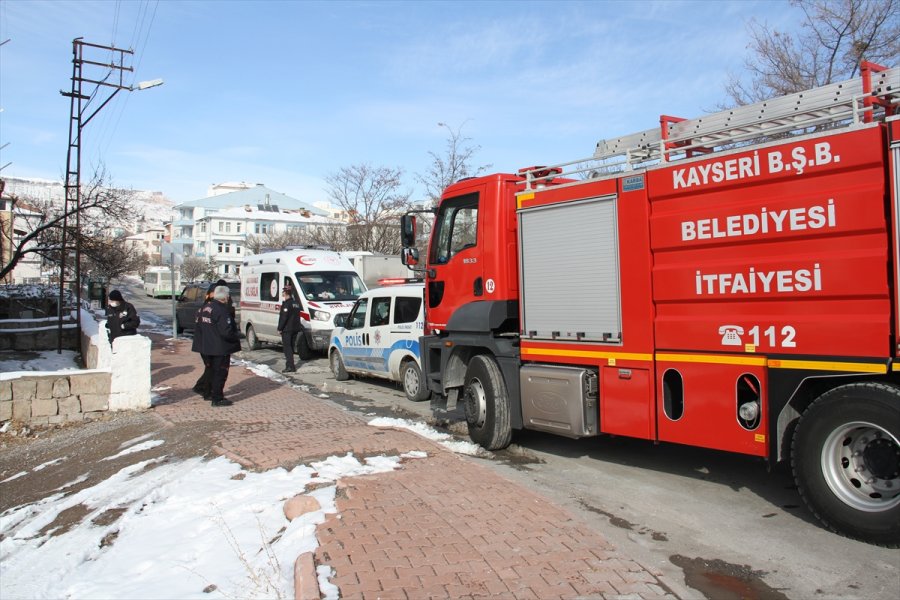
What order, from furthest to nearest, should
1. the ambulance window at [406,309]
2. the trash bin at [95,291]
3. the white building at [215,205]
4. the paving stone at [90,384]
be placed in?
the white building at [215,205], the trash bin at [95,291], the ambulance window at [406,309], the paving stone at [90,384]

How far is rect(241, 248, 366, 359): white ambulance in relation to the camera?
1543cm

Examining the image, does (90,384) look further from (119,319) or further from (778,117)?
(778,117)

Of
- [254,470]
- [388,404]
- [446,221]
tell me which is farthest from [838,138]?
[388,404]

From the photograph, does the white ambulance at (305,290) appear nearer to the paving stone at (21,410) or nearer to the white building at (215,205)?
the paving stone at (21,410)

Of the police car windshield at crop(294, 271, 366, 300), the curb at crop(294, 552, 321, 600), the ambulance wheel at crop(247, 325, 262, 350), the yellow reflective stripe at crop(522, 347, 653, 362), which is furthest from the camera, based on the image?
the ambulance wheel at crop(247, 325, 262, 350)

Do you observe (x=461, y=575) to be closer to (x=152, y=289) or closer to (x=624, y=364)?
(x=624, y=364)

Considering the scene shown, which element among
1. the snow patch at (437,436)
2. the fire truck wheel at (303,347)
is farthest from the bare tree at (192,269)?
the snow patch at (437,436)

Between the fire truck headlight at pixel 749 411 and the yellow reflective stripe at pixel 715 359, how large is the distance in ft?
1.07

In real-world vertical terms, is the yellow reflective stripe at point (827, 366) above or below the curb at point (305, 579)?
above

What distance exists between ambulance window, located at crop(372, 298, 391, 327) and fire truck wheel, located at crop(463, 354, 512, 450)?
404cm

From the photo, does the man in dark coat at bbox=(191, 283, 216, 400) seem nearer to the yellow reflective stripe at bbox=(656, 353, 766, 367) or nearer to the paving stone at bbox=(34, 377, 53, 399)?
the paving stone at bbox=(34, 377, 53, 399)

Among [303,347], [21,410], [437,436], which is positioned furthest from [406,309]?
[21,410]

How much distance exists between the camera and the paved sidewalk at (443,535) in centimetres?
372

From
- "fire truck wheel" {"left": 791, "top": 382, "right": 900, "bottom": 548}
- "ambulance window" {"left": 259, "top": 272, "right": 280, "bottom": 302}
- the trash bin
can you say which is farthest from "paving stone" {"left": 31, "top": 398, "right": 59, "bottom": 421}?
the trash bin
